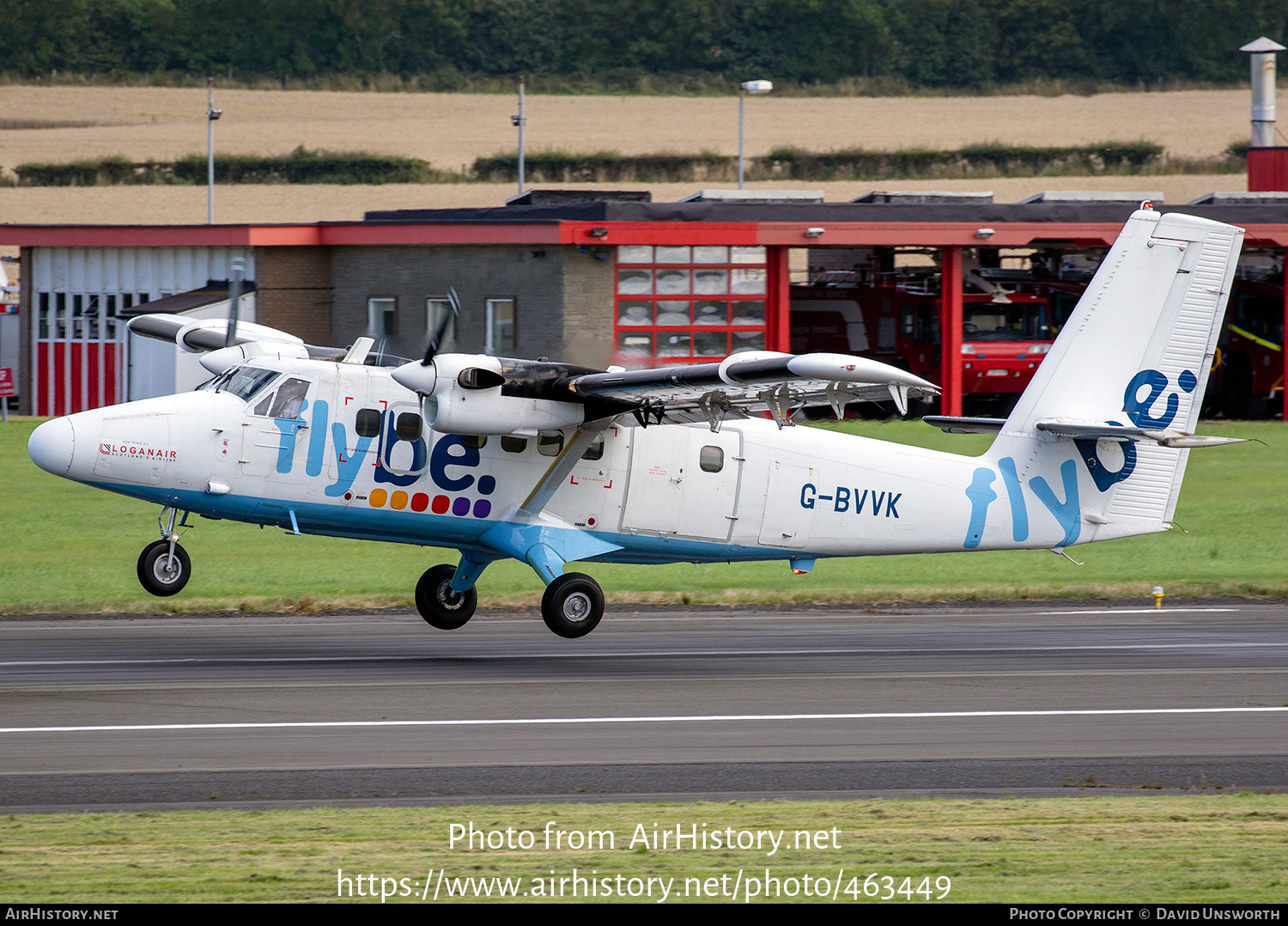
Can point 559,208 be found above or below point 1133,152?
below

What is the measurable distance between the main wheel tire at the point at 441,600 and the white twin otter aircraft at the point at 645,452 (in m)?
0.03

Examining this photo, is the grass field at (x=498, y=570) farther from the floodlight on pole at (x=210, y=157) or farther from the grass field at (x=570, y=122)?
the grass field at (x=570, y=122)

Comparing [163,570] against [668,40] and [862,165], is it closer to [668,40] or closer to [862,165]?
[862,165]

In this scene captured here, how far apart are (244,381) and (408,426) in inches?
72.2

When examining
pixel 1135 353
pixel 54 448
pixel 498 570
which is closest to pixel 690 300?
pixel 498 570

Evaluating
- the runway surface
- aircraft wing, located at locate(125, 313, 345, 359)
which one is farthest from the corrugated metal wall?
the runway surface

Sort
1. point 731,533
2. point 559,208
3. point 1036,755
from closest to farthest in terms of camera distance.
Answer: point 1036,755, point 731,533, point 559,208

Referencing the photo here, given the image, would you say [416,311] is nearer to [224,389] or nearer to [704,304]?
[704,304]

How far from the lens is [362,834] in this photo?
9.65m

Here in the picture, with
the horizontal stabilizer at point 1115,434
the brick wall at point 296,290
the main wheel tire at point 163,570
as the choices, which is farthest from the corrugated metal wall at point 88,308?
the horizontal stabilizer at point 1115,434

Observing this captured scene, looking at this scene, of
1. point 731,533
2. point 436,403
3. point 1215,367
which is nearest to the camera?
point 436,403

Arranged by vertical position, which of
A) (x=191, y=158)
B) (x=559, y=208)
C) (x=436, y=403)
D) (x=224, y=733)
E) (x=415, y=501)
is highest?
(x=191, y=158)

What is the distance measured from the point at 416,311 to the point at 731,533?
23.2 meters

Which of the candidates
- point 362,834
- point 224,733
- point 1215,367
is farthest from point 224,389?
point 1215,367
